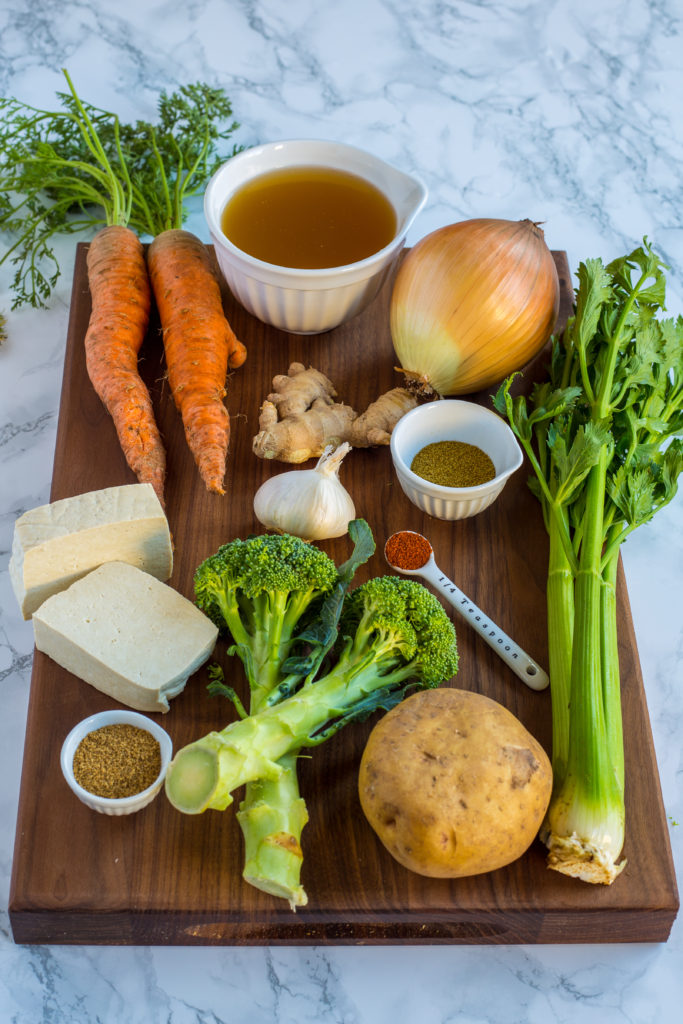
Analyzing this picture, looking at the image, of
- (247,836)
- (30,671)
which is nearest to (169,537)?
(30,671)

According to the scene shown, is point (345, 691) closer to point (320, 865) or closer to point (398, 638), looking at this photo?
point (398, 638)

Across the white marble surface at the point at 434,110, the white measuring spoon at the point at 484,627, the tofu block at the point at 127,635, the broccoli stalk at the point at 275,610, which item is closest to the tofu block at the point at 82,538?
the tofu block at the point at 127,635

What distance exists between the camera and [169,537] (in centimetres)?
225

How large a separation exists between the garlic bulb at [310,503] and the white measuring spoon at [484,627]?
150 millimetres

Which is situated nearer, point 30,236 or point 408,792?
point 408,792

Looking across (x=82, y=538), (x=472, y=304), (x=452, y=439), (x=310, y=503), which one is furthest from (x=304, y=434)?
(x=82, y=538)

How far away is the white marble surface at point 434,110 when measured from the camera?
104 inches

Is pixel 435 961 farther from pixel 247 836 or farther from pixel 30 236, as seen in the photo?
pixel 30 236

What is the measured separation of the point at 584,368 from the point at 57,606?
134cm

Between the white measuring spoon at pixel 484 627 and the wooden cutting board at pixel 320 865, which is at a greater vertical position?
the white measuring spoon at pixel 484 627

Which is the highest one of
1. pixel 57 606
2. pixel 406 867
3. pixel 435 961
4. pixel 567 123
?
pixel 567 123

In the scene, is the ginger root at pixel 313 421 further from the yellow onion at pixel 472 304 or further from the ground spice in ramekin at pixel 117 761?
the ground spice in ramekin at pixel 117 761

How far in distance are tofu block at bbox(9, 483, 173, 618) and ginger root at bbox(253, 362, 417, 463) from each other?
15.6 inches

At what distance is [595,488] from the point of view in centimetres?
230
